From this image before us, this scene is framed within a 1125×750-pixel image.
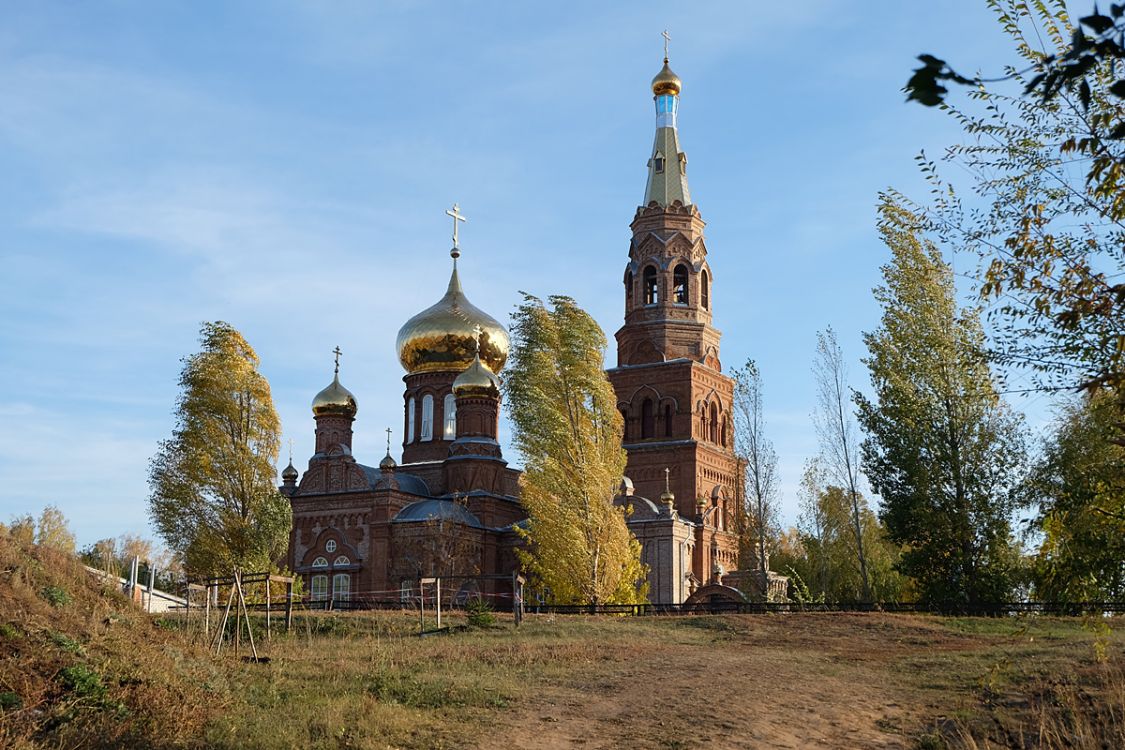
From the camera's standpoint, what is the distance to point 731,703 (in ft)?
44.8

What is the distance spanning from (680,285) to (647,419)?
5.01 meters

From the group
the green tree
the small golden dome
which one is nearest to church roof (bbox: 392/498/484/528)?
the small golden dome

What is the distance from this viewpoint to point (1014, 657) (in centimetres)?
1684

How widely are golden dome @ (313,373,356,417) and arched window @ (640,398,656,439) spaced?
1060 centimetres

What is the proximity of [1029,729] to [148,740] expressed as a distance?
9160 mm

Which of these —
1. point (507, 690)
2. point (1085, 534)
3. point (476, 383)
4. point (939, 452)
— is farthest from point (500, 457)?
point (1085, 534)

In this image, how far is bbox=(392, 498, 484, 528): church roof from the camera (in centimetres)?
3678

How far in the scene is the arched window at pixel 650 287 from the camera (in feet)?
135

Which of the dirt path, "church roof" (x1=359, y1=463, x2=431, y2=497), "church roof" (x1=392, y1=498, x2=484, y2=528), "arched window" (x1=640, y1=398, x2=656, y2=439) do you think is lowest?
the dirt path

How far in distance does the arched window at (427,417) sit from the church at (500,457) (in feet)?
0.16

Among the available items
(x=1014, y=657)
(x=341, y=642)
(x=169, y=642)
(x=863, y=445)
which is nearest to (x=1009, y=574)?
(x=863, y=445)

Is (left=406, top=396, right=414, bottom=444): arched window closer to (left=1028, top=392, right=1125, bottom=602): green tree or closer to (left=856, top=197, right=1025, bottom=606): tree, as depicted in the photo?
(left=856, top=197, right=1025, bottom=606): tree

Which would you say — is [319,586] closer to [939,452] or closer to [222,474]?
[222,474]

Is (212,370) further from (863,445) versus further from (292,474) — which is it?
(863,445)
